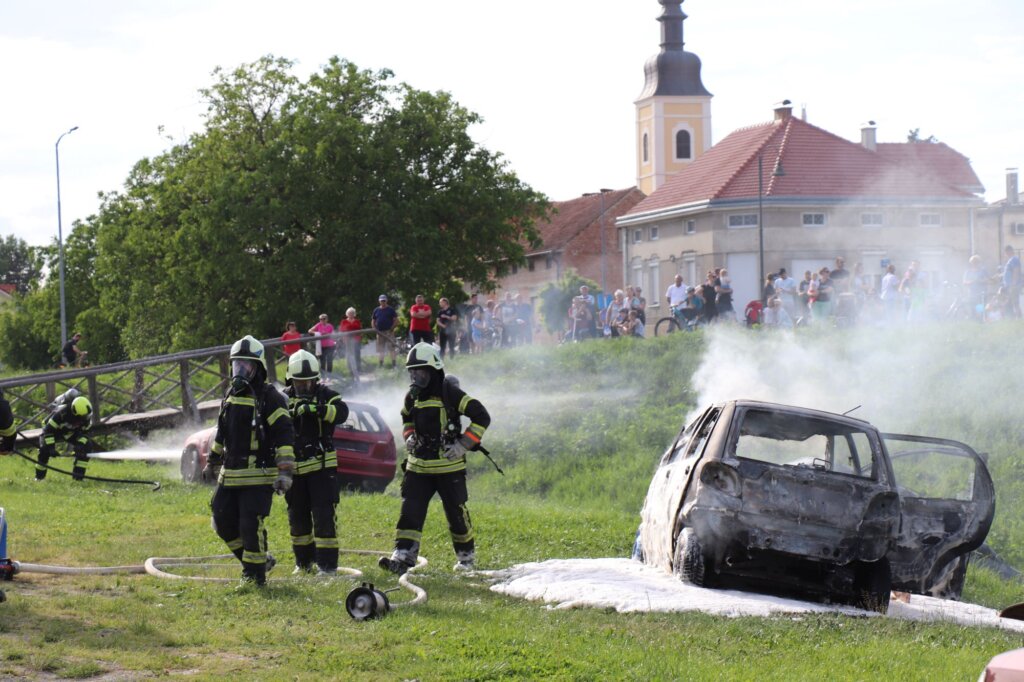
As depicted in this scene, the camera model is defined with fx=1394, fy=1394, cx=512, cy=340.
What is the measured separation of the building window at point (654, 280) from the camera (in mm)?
64625

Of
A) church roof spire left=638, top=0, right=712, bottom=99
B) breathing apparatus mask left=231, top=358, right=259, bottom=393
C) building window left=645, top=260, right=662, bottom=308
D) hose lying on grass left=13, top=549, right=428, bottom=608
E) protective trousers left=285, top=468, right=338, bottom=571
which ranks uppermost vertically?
church roof spire left=638, top=0, right=712, bottom=99

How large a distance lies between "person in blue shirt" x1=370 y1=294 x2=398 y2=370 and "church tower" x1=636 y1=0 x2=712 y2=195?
53.6 meters

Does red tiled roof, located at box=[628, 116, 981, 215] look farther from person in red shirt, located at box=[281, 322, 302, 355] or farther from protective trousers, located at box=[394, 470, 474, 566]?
protective trousers, located at box=[394, 470, 474, 566]

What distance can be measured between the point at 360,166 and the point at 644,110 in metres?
45.6

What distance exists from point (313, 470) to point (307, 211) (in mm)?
34121

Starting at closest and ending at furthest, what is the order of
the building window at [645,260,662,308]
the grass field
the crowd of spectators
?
the grass field
the crowd of spectators
the building window at [645,260,662,308]

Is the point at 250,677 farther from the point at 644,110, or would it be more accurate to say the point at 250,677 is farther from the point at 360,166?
the point at 644,110

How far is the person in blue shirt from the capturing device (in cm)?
3250

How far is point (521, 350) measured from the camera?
1224 inches

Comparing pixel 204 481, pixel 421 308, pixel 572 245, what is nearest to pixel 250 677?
pixel 204 481

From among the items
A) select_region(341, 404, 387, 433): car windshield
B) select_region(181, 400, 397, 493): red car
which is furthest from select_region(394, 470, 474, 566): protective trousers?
select_region(341, 404, 387, 433): car windshield

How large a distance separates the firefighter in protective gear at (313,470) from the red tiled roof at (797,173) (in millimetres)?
47467

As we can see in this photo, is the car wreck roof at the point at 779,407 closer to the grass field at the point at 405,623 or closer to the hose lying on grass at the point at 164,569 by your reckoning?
the grass field at the point at 405,623

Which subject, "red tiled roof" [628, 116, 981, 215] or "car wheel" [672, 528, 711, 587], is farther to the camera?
"red tiled roof" [628, 116, 981, 215]
